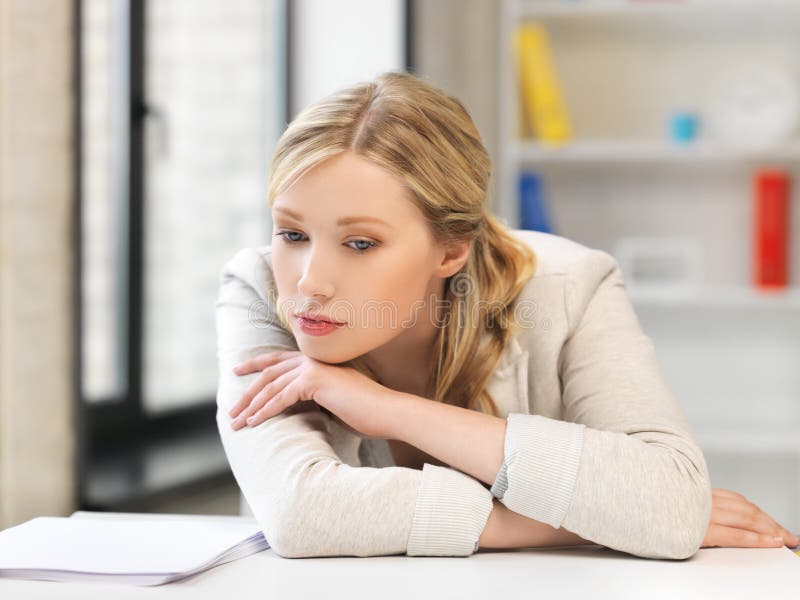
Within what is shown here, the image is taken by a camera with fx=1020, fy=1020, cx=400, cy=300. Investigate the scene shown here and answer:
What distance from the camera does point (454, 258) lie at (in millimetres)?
1247

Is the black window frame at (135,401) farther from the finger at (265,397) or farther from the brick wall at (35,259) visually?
the finger at (265,397)

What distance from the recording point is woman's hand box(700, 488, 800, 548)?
3.49 ft

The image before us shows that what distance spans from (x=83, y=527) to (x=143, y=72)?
1.54 metres

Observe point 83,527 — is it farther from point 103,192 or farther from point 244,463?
point 103,192

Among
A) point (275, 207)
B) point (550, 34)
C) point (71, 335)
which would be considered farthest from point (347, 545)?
point (550, 34)

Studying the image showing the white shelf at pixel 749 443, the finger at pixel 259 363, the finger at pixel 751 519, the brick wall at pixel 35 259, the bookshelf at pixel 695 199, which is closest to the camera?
the finger at pixel 751 519

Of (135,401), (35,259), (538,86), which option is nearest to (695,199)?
(538,86)

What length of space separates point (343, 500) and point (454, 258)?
0.37 metres

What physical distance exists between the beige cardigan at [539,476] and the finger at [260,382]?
0.02 m

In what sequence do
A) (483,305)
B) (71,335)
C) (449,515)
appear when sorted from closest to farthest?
(449,515) → (483,305) → (71,335)

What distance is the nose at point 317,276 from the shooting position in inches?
41.9

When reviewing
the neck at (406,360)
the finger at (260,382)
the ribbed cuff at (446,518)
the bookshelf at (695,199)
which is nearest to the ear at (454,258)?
the neck at (406,360)

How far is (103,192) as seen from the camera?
235 cm

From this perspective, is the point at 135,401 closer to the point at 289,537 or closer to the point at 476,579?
the point at 289,537
